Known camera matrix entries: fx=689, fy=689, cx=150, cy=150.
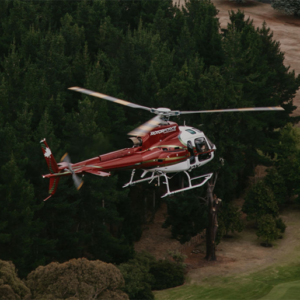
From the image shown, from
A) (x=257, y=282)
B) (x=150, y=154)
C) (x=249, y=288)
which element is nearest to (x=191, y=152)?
(x=150, y=154)

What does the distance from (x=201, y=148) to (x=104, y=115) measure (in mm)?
16499

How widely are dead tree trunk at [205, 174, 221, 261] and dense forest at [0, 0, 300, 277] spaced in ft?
3.45

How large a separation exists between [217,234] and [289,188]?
12.9 m

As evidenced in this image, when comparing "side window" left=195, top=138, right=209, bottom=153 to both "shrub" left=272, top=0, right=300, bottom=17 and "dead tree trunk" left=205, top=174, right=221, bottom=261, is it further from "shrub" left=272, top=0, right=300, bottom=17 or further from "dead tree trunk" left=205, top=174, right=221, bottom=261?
"shrub" left=272, top=0, right=300, bottom=17

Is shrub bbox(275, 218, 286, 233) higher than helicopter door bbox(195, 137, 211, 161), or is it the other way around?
helicopter door bbox(195, 137, 211, 161)

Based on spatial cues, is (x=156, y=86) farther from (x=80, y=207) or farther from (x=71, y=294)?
(x=71, y=294)

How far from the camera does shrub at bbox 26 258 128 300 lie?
48000 mm

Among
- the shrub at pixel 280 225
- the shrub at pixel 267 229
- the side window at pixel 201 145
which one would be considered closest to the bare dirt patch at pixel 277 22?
the shrub at pixel 280 225

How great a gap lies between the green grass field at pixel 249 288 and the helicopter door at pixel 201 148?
17.8 meters

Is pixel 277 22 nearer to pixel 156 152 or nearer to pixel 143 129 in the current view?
pixel 156 152

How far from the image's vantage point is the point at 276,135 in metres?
82.6

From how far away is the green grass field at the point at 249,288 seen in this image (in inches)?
2371

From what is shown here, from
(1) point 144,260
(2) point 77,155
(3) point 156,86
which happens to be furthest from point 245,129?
(2) point 77,155

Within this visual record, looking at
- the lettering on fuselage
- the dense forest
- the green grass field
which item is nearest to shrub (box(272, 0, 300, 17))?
the dense forest
